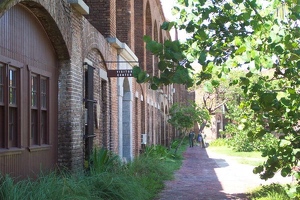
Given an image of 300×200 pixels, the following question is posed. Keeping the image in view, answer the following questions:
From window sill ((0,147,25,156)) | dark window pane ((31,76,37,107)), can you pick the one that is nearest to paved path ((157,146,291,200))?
dark window pane ((31,76,37,107))

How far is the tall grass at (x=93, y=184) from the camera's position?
6711 mm

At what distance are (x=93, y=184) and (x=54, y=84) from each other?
7.13 ft

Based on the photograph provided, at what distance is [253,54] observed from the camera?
641 cm

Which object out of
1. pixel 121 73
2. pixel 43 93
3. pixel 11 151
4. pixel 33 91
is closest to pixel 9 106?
pixel 11 151

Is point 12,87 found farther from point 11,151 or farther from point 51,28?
point 51,28

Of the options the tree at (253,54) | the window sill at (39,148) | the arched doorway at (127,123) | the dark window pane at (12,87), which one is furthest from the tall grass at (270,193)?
the arched doorway at (127,123)

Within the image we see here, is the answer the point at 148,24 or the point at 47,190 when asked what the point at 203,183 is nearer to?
the point at 47,190

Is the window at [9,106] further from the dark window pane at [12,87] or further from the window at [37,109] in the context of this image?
the window at [37,109]

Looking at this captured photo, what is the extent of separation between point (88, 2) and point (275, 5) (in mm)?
7975

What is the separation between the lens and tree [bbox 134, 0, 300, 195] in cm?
687

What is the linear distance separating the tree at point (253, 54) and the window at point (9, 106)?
1.89m

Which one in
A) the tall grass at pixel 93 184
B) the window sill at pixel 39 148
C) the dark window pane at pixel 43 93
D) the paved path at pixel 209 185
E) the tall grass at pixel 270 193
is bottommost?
the paved path at pixel 209 185

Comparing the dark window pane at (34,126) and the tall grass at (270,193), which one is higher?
the dark window pane at (34,126)

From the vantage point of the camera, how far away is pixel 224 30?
28.7 feet
